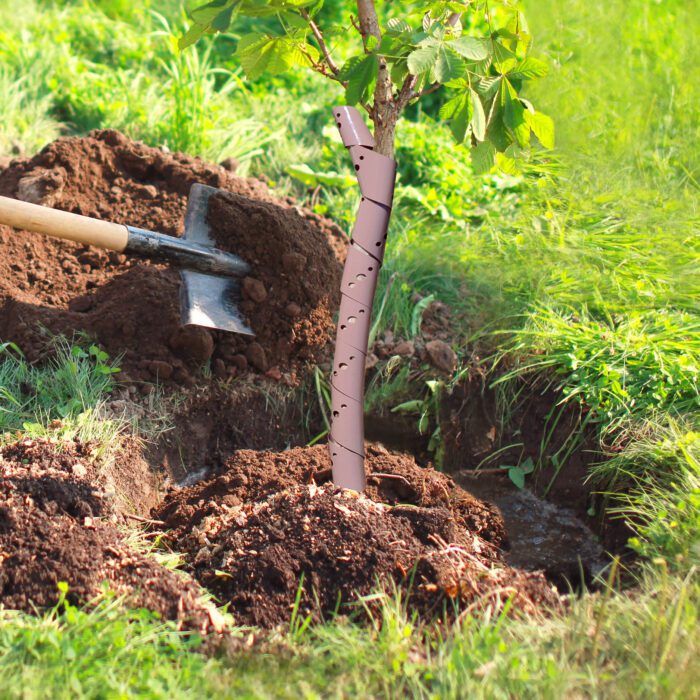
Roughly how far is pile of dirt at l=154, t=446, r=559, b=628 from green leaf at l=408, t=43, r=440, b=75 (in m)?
1.38

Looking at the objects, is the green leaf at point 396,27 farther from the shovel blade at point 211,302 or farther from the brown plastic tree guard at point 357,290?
the shovel blade at point 211,302

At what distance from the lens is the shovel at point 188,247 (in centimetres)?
321

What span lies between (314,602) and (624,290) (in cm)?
222

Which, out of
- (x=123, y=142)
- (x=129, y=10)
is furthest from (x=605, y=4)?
(x=123, y=142)

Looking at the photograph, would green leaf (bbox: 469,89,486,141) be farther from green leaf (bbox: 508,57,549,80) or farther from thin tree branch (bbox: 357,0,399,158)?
thin tree branch (bbox: 357,0,399,158)

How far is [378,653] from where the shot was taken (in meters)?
2.18

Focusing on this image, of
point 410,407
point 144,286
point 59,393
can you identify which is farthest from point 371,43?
point 59,393

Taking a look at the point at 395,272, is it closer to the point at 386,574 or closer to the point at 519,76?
the point at 519,76

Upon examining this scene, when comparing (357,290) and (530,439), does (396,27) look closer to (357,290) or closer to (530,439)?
(357,290)

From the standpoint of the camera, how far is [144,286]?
3623 millimetres

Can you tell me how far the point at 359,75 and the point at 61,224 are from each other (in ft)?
4.33

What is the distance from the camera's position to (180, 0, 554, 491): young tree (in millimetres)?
2697

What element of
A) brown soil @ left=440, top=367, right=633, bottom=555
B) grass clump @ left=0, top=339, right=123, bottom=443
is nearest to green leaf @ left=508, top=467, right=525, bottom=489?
brown soil @ left=440, top=367, right=633, bottom=555

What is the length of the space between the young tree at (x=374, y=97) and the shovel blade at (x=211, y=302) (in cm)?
72
